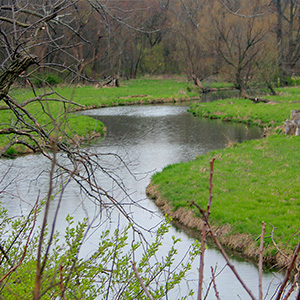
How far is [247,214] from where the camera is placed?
879cm

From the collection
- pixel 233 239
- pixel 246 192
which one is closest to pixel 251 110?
pixel 246 192

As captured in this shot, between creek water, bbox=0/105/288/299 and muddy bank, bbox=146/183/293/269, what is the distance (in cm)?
23

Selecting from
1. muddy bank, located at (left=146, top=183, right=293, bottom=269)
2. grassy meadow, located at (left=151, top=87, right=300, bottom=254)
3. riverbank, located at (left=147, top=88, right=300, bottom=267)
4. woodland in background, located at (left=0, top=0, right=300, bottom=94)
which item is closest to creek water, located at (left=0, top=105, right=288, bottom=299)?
muddy bank, located at (left=146, top=183, right=293, bottom=269)

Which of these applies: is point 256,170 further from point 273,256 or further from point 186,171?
point 273,256

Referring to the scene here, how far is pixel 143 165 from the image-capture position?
1379cm

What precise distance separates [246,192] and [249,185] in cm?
51

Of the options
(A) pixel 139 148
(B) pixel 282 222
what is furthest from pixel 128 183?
(B) pixel 282 222

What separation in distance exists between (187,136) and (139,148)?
2.80 metres

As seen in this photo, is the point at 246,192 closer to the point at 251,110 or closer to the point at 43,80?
the point at 43,80

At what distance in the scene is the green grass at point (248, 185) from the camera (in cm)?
850

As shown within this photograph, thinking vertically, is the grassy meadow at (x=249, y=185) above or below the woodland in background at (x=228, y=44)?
below

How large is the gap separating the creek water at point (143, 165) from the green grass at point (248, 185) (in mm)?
733

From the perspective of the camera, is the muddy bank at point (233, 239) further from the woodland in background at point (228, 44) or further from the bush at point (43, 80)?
the woodland in background at point (228, 44)

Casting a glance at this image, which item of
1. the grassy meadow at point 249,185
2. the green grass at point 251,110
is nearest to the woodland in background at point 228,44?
the green grass at point 251,110
